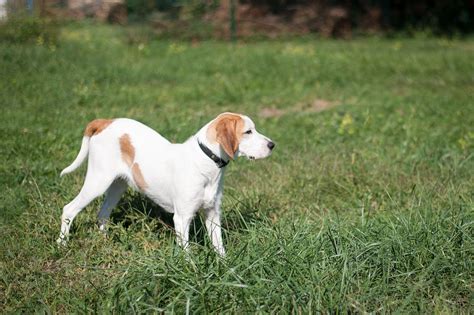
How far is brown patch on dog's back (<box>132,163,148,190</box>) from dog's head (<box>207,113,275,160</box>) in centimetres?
62

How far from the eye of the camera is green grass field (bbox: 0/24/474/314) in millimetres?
3666

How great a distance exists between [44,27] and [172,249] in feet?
29.2

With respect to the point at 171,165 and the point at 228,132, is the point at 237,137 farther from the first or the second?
the point at 171,165

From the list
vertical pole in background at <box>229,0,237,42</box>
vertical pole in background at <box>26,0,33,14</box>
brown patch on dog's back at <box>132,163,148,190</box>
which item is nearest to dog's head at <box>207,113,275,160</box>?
brown patch on dog's back at <box>132,163,148,190</box>

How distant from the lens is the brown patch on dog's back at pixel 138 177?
4.64m

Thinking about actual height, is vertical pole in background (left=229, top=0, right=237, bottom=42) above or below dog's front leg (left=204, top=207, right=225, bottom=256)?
below

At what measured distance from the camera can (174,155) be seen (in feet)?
14.8

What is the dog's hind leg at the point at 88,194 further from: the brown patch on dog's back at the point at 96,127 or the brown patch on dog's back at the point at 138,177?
the brown patch on dog's back at the point at 96,127

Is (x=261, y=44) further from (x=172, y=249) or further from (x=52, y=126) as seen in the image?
(x=172, y=249)

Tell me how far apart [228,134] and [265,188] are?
152 centimetres

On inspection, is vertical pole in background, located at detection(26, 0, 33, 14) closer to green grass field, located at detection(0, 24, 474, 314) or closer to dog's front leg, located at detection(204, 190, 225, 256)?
green grass field, located at detection(0, 24, 474, 314)

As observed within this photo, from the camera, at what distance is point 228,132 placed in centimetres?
427

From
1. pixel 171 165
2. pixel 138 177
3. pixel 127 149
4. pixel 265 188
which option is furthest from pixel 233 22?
pixel 171 165

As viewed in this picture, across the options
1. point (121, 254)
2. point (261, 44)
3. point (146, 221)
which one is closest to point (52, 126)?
point (146, 221)
